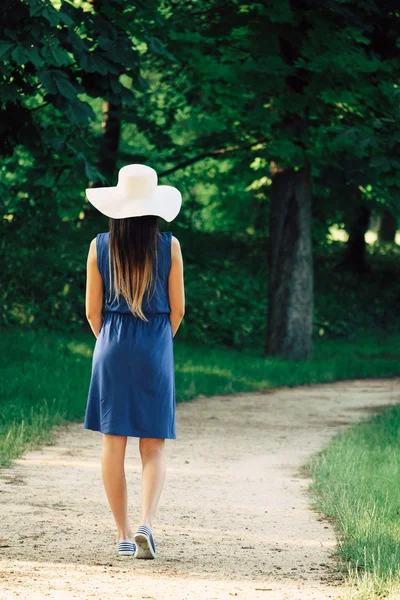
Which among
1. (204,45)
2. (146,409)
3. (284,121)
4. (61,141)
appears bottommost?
(146,409)

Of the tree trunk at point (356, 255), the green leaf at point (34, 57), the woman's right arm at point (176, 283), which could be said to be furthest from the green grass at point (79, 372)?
the tree trunk at point (356, 255)

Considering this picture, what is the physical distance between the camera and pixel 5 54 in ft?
30.2

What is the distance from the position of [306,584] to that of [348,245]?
2308cm

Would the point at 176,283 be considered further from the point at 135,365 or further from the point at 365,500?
the point at 365,500

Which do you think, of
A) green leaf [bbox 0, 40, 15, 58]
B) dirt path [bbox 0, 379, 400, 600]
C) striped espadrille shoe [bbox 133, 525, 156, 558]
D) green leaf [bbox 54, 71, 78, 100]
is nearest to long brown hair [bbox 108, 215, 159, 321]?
striped espadrille shoe [bbox 133, 525, 156, 558]

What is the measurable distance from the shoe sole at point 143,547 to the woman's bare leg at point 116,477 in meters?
0.18

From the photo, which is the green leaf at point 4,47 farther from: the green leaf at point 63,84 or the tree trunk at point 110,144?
the tree trunk at point 110,144

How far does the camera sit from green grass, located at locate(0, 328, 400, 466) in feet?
32.4

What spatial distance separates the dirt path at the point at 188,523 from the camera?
4809 millimetres

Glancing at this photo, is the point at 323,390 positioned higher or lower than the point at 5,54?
lower

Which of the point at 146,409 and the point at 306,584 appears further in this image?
the point at 146,409

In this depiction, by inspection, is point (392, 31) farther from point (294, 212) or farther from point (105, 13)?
point (105, 13)

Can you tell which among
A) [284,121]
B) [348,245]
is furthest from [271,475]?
[348,245]

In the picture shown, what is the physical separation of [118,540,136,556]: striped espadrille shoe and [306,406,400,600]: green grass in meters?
1.06
